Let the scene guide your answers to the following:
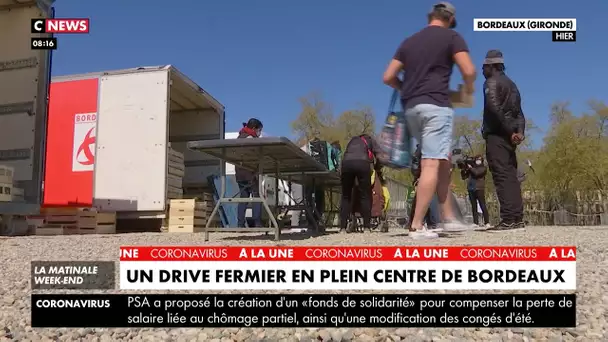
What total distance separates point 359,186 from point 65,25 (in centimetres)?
513

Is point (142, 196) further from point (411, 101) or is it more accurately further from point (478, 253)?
point (478, 253)

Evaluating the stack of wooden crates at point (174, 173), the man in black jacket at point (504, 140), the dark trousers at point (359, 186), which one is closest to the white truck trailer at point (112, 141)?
the stack of wooden crates at point (174, 173)

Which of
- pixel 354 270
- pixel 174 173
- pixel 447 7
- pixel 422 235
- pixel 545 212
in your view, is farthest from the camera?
pixel 545 212

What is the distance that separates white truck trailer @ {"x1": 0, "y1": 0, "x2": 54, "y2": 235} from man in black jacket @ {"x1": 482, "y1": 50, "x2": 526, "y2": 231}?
6648 mm

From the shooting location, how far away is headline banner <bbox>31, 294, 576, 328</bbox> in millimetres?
1815

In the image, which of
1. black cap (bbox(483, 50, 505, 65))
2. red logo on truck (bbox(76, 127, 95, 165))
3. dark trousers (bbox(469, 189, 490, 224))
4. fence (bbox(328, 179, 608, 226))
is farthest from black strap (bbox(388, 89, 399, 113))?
fence (bbox(328, 179, 608, 226))

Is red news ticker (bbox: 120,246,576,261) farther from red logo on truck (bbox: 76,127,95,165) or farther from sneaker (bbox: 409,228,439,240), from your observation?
red logo on truck (bbox: 76,127,95,165)

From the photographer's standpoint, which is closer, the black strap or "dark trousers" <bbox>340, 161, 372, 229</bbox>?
the black strap

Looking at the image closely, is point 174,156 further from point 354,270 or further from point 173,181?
point 354,270

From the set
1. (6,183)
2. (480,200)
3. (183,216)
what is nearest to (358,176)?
(480,200)

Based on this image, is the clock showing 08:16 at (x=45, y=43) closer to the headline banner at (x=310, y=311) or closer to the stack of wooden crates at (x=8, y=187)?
the stack of wooden crates at (x=8, y=187)

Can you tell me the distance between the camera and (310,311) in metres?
1.89

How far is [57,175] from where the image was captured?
30.8 feet

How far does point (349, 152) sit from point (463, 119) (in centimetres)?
Answer: 2653
